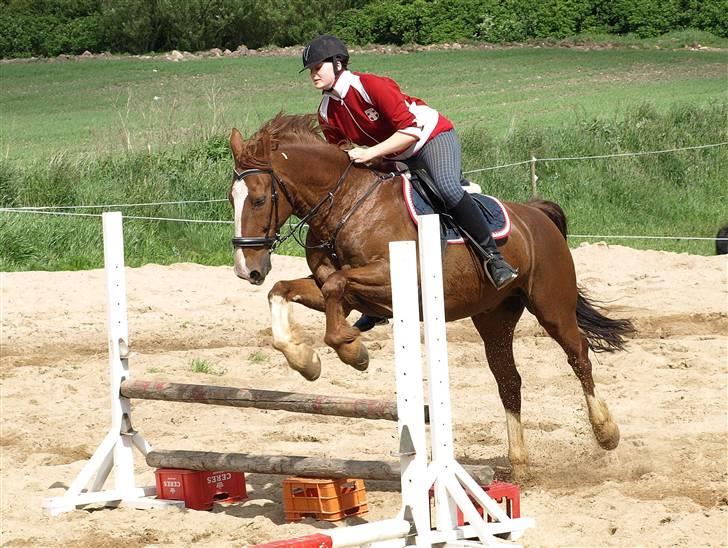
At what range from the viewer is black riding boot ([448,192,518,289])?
20.6 ft

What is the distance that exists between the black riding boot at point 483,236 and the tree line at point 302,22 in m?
38.8

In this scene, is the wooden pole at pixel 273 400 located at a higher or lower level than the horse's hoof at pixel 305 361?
lower

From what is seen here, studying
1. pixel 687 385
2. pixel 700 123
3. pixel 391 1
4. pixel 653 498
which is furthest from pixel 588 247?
pixel 391 1

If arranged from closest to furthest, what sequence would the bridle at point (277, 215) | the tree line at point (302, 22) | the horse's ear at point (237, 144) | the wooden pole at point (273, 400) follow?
the wooden pole at point (273, 400) < the bridle at point (277, 215) < the horse's ear at point (237, 144) < the tree line at point (302, 22)

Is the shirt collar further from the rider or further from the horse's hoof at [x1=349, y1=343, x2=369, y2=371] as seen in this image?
the horse's hoof at [x1=349, y1=343, x2=369, y2=371]

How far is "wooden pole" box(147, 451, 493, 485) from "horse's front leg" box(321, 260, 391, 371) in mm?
551

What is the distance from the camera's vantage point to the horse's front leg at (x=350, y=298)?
18.5 feet

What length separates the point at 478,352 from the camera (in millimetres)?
9867

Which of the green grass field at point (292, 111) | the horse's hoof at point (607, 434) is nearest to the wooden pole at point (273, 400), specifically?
the horse's hoof at point (607, 434)

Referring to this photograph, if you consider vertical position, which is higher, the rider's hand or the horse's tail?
the rider's hand

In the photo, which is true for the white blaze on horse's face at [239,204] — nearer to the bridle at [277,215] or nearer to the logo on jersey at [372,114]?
the bridle at [277,215]

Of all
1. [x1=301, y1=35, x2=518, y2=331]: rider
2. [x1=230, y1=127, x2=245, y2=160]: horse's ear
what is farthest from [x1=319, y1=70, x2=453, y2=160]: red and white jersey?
[x1=230, y1=127, x2=245, y2=160]: horse's ear

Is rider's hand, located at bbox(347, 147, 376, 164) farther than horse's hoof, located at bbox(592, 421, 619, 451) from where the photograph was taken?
No

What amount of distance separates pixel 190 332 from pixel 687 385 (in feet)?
14.4
